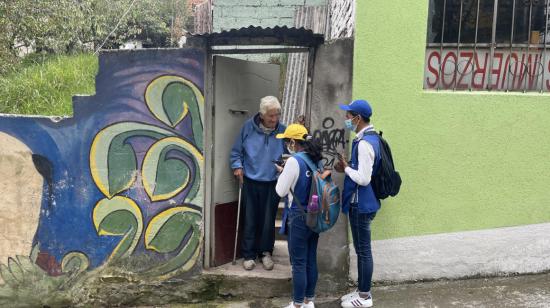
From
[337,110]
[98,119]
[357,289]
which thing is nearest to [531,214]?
[357,289]

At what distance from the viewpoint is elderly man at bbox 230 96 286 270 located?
432 centimetres

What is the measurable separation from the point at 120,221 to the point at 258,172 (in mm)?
1309

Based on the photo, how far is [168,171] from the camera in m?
4.18

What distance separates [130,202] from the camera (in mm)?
4180

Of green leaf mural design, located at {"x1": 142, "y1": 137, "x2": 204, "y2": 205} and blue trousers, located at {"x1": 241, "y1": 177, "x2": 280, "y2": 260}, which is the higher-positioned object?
green leaf mural design, located at {"x1": 142, "y1": 137, "x2": 204, "y2": 205}

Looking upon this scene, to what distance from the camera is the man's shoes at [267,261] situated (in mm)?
4399

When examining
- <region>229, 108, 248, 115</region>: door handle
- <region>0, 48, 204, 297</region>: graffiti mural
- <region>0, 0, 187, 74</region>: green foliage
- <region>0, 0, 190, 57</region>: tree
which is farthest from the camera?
<region>0, 0, 190, 57</region>: tree

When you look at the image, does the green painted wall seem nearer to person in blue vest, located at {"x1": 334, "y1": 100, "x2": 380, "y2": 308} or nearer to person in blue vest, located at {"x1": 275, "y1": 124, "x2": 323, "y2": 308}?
person in blue vest, located at {"x1": 334, "y1": 100, "x2": 380, "y2": 308}

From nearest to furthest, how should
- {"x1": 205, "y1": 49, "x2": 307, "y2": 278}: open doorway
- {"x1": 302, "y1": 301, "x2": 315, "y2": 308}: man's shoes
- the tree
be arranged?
{"x1": 302, "y1": 301, "x2": 315, "y2": 308}: man's shoes → {"x1": 205, "y1": 49, "x2": 307, "y2": 278}: open doorway → the tree

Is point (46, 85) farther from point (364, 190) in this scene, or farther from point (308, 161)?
point (364, 190)

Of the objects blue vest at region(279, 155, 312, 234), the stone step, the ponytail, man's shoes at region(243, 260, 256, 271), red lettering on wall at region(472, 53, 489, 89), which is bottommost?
the stone step

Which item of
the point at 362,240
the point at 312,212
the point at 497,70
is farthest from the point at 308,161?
the point at 497,70

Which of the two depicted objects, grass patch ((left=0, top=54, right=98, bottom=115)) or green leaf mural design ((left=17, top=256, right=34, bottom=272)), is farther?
grass patch ((left=0, top=54, right=98, bottom=115))

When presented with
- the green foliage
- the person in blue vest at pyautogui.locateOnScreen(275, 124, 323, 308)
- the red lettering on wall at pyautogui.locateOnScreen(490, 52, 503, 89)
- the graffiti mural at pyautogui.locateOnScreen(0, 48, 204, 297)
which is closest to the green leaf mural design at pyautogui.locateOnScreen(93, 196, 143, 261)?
the graffiti mural at pyautogui.locateOnScreen(0, 48, 204, 297)
